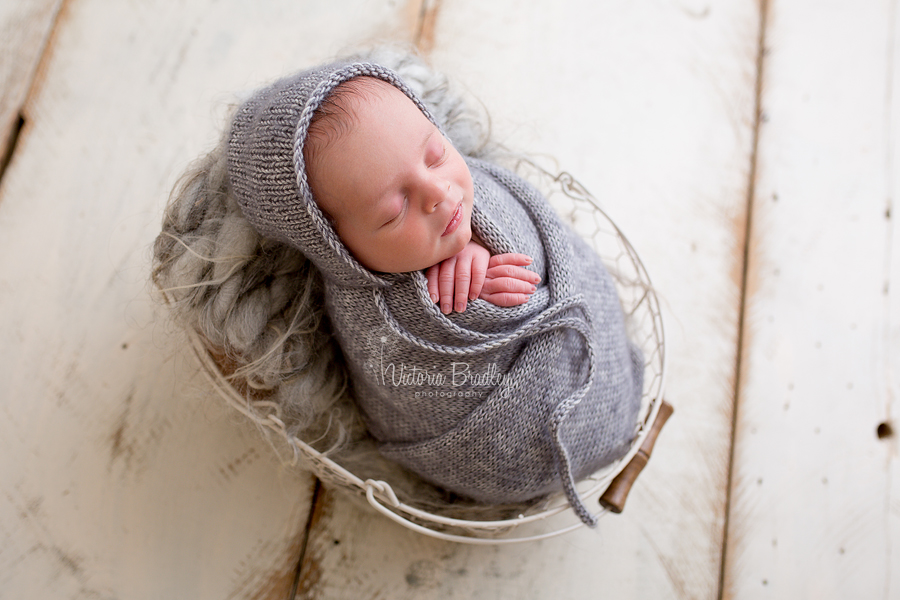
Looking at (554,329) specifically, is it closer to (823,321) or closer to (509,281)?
(509,281)

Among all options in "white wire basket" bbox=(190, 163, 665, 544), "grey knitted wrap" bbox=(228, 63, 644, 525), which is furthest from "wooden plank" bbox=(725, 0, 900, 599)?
"grey knitted wrap" bbox=(228, 63, 644, 525)

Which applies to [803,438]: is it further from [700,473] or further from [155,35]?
[155,35]

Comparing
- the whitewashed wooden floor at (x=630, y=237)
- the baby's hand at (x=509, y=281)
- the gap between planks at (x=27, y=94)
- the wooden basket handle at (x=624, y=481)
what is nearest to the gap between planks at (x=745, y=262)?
the whitewashed wooden floor at (x=630, y=237)

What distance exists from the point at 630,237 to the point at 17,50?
4.47ft

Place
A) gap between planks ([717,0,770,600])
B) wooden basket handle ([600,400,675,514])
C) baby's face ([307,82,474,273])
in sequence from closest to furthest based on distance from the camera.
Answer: baby's face ([307,82,474,273]) → wooden basket handle ([600,400,675,514]) → gap between planks ([717,0,770,600])

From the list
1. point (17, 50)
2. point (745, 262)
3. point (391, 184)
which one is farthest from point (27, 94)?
point (745, 262)

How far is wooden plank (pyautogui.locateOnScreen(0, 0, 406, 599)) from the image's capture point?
109 centimetres

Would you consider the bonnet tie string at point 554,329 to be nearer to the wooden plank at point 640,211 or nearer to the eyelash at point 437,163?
the eyelash at point 437,163

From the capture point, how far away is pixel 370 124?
29.0 inches

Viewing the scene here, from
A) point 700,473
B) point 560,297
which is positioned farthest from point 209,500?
point 700,473

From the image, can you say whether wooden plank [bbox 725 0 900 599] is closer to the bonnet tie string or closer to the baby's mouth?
the bonnet tie string

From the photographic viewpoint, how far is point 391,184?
0.74 m

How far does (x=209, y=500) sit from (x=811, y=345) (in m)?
1.26

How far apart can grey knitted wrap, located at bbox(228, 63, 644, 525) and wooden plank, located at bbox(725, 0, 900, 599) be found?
1.45 ft
